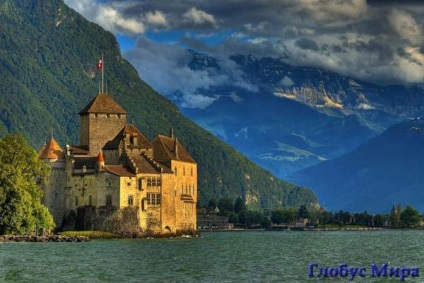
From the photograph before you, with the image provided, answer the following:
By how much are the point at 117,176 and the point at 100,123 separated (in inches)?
760

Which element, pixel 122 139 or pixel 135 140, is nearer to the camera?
pixel 122 139

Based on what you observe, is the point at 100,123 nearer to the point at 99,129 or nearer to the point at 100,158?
the point at 99,129

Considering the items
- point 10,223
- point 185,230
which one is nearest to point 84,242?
point 10,223

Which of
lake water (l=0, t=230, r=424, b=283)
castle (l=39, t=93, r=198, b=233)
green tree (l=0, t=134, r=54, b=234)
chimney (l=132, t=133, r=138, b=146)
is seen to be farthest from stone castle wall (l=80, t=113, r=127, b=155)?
lake water (l=0, t=230, r=424, b=283)

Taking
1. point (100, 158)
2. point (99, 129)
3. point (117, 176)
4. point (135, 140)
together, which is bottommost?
point (117, 176)

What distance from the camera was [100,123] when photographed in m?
169

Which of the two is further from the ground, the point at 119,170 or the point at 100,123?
the point at 100,123

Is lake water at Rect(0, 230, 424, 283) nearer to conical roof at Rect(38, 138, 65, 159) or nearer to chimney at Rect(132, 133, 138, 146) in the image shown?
chimney at Rect(132, 133, 138, 146)

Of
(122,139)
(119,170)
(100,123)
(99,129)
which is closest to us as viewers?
(119,170)

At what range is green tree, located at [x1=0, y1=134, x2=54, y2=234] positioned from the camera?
5453 inches

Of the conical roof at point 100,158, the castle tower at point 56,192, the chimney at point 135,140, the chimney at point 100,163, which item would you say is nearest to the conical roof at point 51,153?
the castle tower at point 56,192

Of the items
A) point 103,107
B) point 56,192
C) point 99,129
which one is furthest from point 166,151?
point 56,192

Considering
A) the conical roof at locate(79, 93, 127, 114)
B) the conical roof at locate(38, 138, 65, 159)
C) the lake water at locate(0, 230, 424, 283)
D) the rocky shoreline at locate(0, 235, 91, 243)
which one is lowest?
the lake water at locate(0, 230, 424, 283)

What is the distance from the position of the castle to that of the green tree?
316 inches
